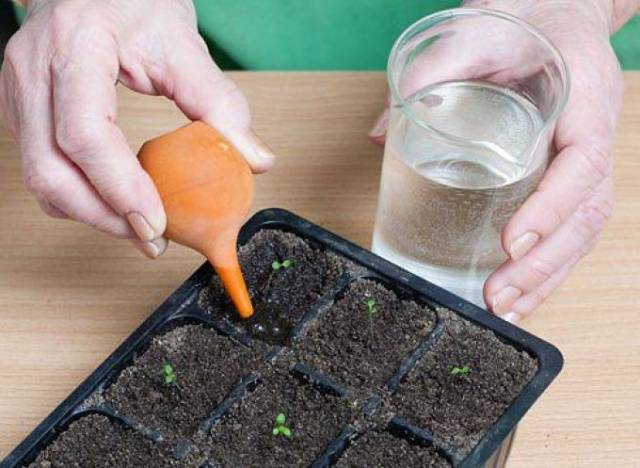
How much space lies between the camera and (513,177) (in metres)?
0.77

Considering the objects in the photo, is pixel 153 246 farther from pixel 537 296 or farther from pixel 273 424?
pixel 537 296

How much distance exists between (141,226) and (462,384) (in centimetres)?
24

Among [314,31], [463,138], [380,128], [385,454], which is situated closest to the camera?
[385,454]

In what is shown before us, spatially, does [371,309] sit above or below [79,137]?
below

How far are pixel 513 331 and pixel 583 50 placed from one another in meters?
0.27

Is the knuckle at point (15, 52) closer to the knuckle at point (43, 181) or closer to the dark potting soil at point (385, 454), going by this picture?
the knuckle at point (43, 181)

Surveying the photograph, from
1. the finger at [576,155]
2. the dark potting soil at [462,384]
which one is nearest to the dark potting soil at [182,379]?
the dark potting soil at [462,384]

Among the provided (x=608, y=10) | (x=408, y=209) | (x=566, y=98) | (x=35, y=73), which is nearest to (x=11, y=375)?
(x=35, y=73)

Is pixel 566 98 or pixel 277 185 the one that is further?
pixel 277 185

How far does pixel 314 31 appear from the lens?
3.83ft

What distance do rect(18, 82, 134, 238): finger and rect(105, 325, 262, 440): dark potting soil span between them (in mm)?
93

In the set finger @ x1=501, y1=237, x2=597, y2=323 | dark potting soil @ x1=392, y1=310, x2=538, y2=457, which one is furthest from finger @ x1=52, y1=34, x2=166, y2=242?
finger @ x1=501, y1=237, x2=597, y2=323

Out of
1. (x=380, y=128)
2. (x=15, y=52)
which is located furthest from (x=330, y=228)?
(x=15, y=52)

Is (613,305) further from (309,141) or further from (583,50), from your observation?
(309,141)
